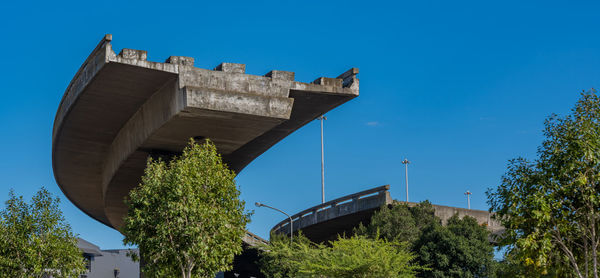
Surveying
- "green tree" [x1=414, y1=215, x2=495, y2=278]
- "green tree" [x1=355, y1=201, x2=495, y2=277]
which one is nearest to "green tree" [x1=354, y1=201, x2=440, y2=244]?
"green tree" [x1=355, y1=201, x2=495, y2=277]

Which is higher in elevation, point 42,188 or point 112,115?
point 112,115

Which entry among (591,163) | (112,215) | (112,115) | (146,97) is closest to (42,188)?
(112,115)

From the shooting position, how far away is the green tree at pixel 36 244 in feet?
105

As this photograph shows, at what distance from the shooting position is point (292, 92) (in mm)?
28594

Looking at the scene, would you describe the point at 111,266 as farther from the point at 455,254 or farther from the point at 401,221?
the point at 455,254

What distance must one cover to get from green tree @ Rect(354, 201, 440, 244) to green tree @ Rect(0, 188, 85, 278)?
20.7 meters

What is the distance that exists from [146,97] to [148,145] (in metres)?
2.81

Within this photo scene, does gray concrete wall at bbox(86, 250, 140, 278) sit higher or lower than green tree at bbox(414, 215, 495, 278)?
higher

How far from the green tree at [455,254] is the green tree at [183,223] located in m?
22.2

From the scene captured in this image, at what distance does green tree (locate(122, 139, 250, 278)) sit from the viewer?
24250mm

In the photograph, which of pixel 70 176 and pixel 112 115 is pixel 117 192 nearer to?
pixel 70 176

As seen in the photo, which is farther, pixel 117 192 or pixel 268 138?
pixel 117 192

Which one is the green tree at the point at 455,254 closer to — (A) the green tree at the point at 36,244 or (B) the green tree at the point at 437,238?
(B) the green tree at the point at 437,238

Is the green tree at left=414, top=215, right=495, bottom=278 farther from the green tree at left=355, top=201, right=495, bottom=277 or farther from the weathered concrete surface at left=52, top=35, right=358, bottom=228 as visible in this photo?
the weathered concrete surface at left=52, top=35, right=358, bottom=228
